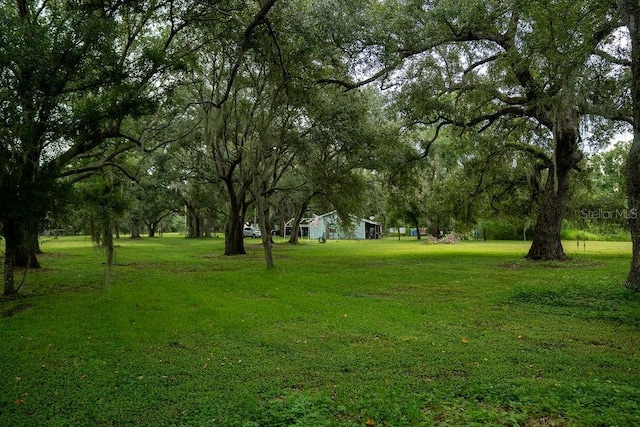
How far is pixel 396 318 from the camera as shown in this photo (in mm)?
6852

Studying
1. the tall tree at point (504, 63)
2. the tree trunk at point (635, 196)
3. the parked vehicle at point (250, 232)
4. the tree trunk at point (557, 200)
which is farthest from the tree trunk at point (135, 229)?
the tree trunk at point (635, 196)

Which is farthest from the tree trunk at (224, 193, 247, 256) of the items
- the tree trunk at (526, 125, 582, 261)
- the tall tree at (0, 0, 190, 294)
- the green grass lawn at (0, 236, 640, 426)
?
the tree trunk at (526, 125, 582, 261)

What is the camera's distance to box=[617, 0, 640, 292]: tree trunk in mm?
7297

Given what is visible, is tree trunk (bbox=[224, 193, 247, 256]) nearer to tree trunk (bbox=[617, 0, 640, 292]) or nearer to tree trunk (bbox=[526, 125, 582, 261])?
Result: tree trunk (bbox=[526, 125, 582, 261])

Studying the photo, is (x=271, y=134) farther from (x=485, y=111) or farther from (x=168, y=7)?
(x=485, y=111)

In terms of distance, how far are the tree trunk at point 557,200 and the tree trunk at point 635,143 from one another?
722 centimetres

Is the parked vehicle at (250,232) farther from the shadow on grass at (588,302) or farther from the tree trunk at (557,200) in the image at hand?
the shadow on grass at (588,302)

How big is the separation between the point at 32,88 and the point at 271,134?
10.4 m

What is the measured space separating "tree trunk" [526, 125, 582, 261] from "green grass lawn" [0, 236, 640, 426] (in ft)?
21.4

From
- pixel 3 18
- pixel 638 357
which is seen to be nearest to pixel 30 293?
pixel 3 18

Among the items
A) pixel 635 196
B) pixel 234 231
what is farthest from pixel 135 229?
pixel 635 196

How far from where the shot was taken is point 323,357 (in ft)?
16.3

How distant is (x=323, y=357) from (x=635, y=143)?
6.95 m

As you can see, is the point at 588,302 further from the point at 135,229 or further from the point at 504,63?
the point at 135,229
